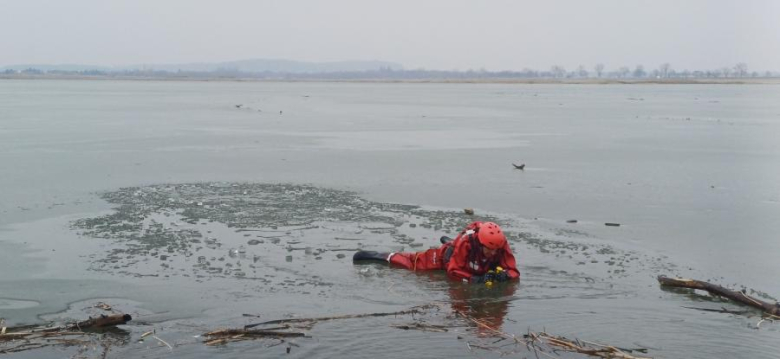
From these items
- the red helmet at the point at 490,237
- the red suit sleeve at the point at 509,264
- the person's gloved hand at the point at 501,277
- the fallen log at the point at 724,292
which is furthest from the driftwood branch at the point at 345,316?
the fallen log at the point at 724,292

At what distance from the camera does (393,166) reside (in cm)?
2139

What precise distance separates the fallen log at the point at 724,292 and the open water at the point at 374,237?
13cm

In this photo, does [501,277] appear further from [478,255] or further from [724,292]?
[724,292]

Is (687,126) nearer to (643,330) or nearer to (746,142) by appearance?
(746,142)

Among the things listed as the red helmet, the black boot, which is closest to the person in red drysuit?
the red helmet

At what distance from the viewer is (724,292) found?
928cm

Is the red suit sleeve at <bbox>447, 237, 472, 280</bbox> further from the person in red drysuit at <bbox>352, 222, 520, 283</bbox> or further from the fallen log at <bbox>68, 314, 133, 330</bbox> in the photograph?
the fallen log at <bbox>68, 314, 133, 330</bbox>

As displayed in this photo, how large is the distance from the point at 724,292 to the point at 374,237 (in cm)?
523

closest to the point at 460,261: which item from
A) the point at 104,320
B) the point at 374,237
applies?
the point at 374,237

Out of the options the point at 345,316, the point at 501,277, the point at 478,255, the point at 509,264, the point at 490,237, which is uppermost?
the point at 490,237

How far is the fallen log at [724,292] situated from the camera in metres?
8.80

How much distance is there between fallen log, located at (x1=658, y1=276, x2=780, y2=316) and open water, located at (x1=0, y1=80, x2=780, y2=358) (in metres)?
0.13

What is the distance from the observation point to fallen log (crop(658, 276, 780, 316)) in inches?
347

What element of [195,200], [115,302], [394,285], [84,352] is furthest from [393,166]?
[84,352]
